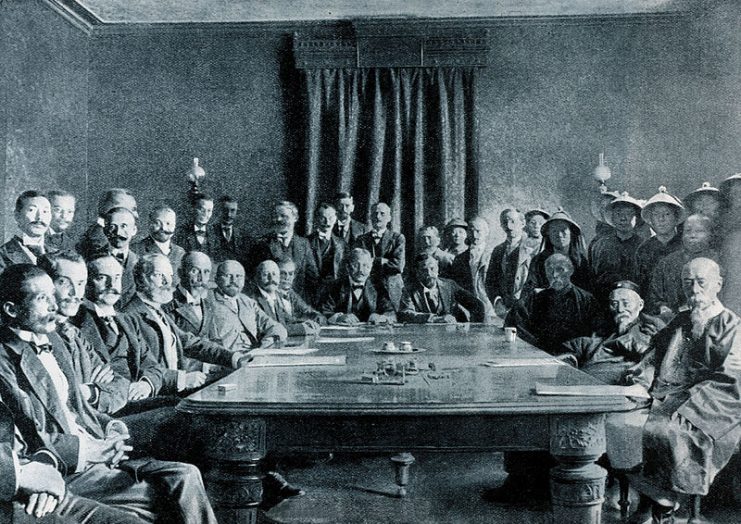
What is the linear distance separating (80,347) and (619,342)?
3195mm

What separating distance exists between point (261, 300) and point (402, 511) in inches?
90.1

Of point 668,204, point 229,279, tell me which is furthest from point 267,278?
point 668,204

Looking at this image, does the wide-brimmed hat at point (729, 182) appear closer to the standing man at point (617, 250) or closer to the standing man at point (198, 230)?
the standing man at point (617, 250)

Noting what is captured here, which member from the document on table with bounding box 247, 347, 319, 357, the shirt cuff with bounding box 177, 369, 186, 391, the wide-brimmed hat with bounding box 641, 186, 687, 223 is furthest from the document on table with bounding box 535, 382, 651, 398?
the wide-brimmed hat with bounding box 641, 186, 687, 223

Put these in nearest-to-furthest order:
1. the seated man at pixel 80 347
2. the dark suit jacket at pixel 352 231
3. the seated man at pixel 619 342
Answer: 1. the seated man at pixel 80 347
2. the seated man at pixel 619 342
3. the dark suit jacket at pixel 352 231

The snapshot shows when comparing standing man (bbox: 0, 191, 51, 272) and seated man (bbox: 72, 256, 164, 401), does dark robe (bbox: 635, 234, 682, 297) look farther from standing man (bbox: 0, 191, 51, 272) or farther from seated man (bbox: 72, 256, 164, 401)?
standing man (bbox: 0, 191, 51, 272)

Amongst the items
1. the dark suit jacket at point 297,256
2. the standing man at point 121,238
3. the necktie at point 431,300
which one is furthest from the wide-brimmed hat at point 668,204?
the standing man at point 121,238

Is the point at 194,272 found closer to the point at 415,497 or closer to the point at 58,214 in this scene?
the point at 58,214

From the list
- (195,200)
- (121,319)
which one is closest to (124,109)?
(195,200)

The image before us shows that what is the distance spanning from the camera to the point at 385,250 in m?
7.23

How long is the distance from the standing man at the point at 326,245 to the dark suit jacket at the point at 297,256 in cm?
6

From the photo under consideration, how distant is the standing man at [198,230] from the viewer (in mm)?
6488

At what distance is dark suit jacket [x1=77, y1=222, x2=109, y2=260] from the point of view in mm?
5293

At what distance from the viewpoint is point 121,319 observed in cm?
383
